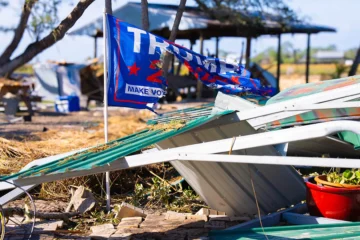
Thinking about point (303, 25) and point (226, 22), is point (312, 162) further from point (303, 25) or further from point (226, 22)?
point (303, 25)

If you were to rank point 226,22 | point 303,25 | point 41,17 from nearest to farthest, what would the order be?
point 41,17 → point 226,22 → point 303,25

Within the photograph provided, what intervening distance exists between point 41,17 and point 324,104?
1043 cm

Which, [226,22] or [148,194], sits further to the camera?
[226,22]

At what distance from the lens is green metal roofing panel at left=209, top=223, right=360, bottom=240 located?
18.5ft

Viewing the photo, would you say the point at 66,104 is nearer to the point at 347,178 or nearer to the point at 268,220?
the point at 268,220

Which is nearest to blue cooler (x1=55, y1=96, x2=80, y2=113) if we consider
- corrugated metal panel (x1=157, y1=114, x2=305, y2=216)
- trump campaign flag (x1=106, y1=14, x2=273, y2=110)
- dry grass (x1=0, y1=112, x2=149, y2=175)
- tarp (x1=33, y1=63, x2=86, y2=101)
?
tarp (x1=33, y1=63, x2=86, y2=101)

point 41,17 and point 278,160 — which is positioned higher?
point 41,17

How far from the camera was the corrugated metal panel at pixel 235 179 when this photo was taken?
22.4ft

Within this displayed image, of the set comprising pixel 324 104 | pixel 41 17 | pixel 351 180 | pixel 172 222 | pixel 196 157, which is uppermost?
pixel 41 17

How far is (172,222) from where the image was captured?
682 centimetres

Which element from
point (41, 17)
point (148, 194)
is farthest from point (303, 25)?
point (148, 194)

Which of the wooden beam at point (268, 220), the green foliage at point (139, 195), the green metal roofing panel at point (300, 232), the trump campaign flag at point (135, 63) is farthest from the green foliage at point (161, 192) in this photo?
the green metal roofing panel at point (300, 232)

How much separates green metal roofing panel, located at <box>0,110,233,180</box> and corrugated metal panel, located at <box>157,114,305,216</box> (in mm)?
472

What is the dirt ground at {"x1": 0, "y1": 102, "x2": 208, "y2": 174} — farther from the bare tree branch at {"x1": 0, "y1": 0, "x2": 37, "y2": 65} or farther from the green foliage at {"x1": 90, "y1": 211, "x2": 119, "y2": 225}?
the bare tree branch at {"x1": 0, "y1": 0, "x2": 37, "y2": 65}
